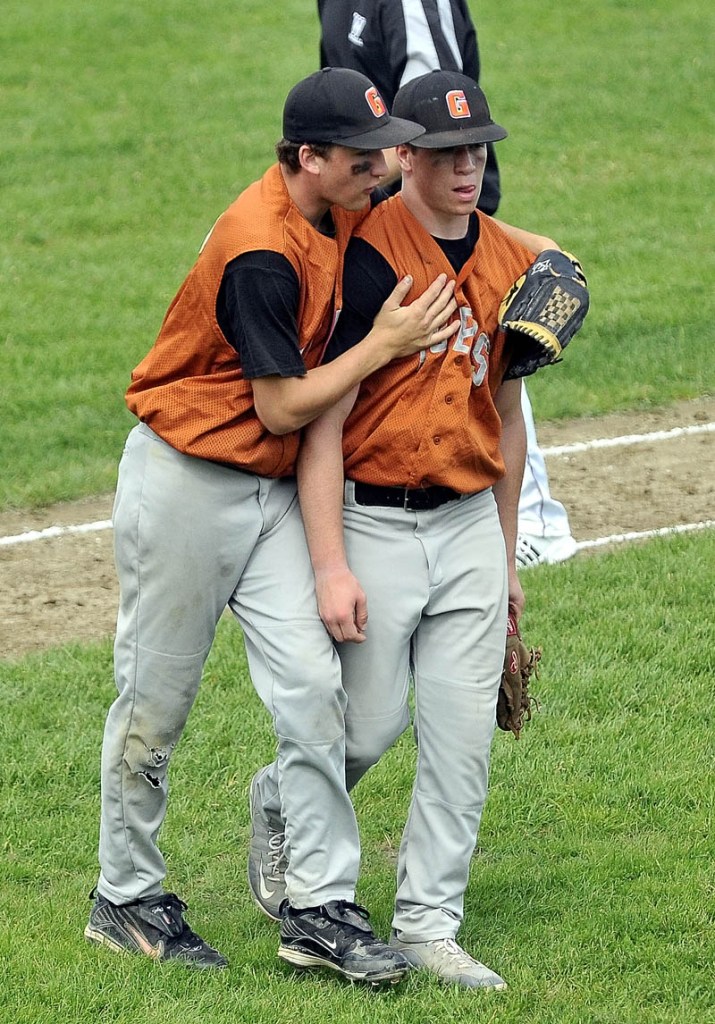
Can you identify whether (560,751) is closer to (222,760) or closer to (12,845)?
(222,760)

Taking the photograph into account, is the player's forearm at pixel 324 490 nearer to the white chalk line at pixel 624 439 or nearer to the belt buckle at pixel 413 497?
the belt buckle at pixel 413 497

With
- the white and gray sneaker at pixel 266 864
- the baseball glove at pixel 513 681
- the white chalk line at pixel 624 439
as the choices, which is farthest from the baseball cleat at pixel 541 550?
the white and gray sneaker at pixel 266 864

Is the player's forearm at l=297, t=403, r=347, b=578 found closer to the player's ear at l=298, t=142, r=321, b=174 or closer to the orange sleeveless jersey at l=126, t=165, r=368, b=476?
the orange sleeveless jersey at l=126, t=165, r=368, b=476

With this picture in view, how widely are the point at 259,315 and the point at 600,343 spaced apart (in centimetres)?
695

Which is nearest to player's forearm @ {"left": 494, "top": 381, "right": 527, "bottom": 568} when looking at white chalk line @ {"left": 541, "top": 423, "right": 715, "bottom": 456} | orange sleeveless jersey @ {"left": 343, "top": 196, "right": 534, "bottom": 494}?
orange sleeveless jersey @ {"left": 343, "top": 196, "right": 534, "bottom": 494}

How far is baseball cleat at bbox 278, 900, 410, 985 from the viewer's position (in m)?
4.14

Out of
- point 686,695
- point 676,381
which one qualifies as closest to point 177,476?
point 686,695

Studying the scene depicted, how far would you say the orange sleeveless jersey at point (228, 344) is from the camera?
399 cm

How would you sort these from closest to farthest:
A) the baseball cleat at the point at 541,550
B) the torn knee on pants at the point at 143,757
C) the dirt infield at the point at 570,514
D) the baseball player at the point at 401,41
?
the torn knee on pants at the point at 143,757
the baseball player at the point at 401,41
the dirt infield at the point at 570,514
the baseball cleat at the point at 541,550

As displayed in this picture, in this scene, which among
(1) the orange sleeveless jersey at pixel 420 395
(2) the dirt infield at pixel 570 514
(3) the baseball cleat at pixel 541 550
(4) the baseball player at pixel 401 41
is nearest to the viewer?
(1) the orange sleeveless jersey at pixel 420 395

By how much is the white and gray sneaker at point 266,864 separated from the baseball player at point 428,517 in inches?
16.8

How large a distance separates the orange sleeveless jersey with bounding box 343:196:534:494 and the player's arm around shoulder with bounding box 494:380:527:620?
0.25 m

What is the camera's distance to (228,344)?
4059 millimetres

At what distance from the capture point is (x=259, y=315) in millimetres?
3914
